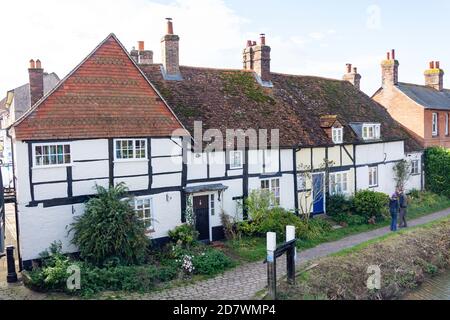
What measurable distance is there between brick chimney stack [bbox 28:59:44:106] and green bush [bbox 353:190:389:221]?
52.6ft

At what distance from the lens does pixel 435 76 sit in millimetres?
35875

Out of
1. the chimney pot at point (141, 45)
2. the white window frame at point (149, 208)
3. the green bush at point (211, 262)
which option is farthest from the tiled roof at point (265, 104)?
the green bush at point (211, 262)

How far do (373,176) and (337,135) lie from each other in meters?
4.46

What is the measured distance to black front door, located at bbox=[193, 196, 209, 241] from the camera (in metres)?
18.3

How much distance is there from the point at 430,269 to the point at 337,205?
20.7ft

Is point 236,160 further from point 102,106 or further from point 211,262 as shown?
point 102,106

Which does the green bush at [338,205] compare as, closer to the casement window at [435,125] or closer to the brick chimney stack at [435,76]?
the casement window at [435,125]

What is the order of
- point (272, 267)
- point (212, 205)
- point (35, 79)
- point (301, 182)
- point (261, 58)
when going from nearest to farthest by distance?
point (272, 267), point (35, 79), point (212, 205), point (301, 182), point (261, 58)

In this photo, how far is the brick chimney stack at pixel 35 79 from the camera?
17047 millimetres

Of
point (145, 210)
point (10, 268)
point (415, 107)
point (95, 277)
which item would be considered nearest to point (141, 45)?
point (145, 210)

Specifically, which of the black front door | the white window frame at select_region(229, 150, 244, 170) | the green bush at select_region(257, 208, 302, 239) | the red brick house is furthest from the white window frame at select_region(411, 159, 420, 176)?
the black front door

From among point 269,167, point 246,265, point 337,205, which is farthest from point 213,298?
point 337,205

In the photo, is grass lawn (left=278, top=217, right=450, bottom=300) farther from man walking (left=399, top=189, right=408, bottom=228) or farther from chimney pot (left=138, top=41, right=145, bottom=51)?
chimney pot (left=138, top=41, right=145, bottom=51)

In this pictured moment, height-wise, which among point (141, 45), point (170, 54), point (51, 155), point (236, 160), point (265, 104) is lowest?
point (236, 160)
